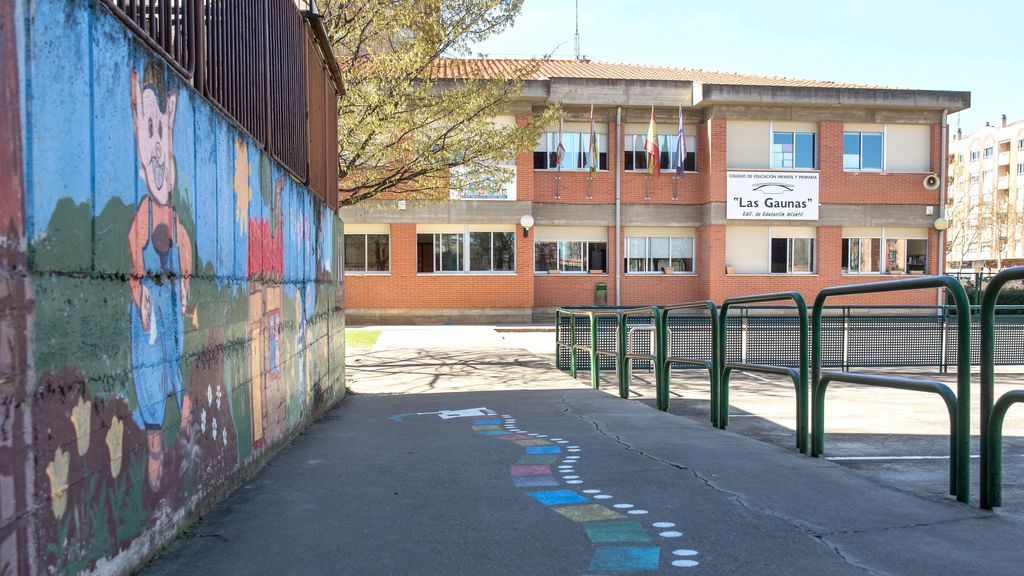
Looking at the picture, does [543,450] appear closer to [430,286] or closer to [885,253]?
[430,286]

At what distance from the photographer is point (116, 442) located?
3.27 m

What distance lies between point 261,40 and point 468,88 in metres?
7.86

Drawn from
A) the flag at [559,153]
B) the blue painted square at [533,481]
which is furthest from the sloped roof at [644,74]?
the blue painted square at [533,481]

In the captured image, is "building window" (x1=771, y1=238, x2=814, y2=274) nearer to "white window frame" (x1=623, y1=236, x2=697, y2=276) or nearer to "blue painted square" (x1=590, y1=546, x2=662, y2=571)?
"white window frame" (x1=623, y1=236, x2=697, y2=276)

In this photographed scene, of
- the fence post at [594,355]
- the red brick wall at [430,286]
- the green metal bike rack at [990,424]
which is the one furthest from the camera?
the red brick wall at [430,286]

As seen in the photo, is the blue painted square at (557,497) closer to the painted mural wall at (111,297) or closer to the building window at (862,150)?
the painted mural wall at (111,297)

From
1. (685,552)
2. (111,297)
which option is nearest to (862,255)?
(685,552)

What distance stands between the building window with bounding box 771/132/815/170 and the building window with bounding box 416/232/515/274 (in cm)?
1001

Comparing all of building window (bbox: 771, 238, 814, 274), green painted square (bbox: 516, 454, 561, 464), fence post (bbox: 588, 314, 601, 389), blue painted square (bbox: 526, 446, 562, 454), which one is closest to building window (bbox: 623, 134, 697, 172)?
building window (bbox: 771, 238, 814, 274)

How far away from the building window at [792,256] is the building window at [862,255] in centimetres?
137

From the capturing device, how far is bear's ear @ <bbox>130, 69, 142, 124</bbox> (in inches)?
139

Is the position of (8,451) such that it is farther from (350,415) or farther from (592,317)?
→ (592,317)

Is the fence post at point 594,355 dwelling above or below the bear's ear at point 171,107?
below

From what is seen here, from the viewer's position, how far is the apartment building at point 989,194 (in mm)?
61188
